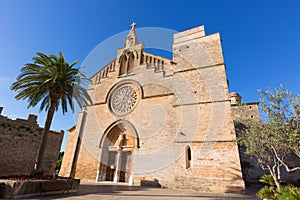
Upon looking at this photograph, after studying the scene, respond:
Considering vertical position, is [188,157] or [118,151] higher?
[118,151]

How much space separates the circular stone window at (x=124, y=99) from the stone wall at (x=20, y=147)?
22.6ft

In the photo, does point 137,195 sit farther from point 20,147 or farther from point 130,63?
point 130,63

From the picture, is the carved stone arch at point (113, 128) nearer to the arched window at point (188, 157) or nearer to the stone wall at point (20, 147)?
the arched window at point (188, 157)

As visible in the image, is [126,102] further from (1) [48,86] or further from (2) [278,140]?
(2) [278,140]

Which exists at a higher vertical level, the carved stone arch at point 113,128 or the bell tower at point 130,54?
the bell tower at point 130,54

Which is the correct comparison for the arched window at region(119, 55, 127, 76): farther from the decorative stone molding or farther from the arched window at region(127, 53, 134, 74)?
the decorative stone molding

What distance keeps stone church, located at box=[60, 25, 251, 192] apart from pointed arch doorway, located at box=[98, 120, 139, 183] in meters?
0.07

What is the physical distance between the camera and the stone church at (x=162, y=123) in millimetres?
9711

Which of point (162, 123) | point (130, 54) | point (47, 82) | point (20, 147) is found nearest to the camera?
point (47, 82)

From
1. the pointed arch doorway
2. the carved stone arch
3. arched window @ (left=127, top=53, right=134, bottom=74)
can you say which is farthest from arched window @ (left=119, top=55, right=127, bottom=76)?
the pointed arch doorway

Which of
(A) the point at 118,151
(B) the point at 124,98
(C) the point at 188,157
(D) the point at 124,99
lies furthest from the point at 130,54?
(C) the point at 188,157

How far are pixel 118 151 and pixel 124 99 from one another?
178 inches

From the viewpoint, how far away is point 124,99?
14930 millimetres

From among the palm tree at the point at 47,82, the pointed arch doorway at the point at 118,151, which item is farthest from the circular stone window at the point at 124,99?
the palm tree at the point at 47,82
